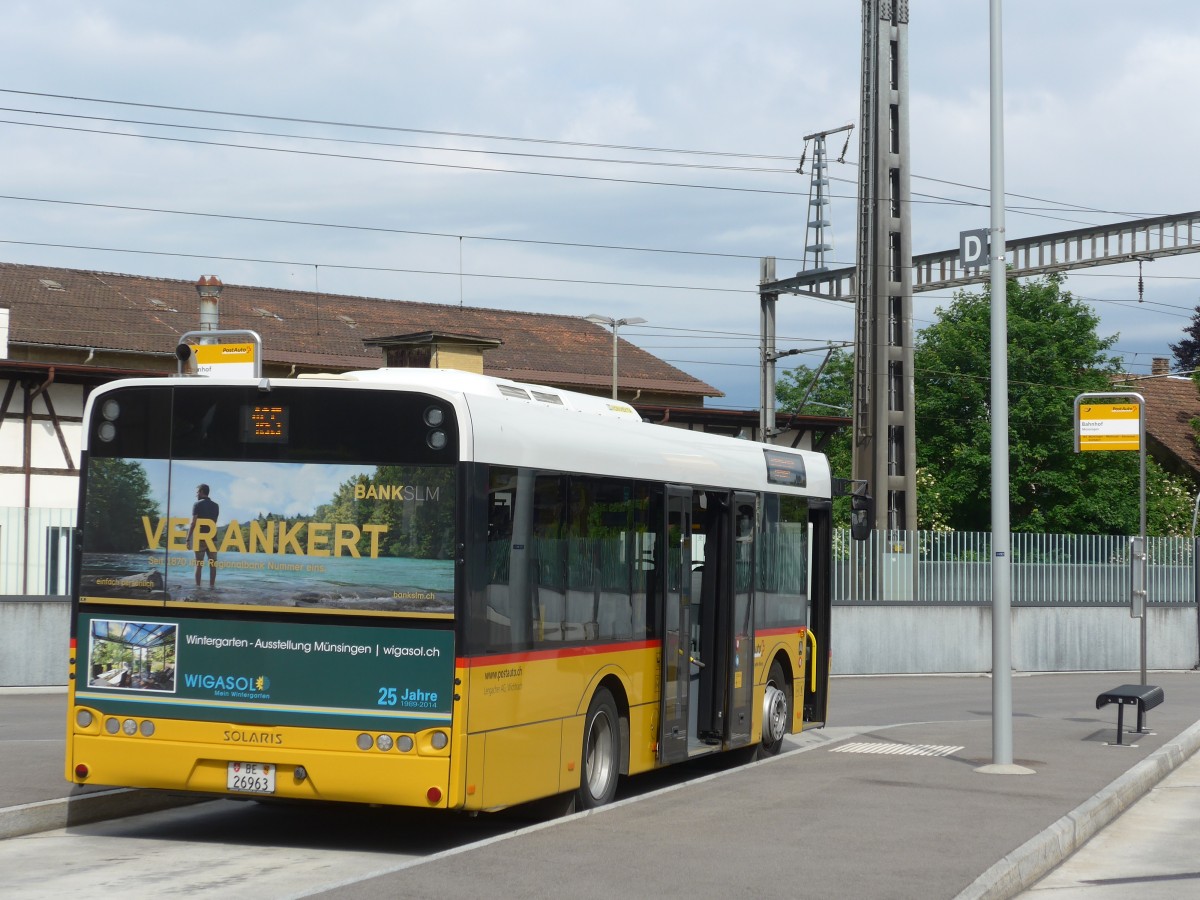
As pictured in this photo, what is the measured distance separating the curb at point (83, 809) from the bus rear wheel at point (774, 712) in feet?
18.0

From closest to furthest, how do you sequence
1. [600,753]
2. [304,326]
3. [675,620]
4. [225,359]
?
1. [600,753]
2. [675,620]
3. [225,359]
4. [304,326]

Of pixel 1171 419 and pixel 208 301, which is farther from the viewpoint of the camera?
pixel 1171 419

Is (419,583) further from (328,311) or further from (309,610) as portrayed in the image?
(328,311)

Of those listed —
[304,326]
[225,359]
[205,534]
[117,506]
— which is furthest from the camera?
[304,326]

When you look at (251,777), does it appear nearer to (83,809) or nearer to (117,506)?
(83,809)

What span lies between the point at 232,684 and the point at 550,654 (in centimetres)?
198

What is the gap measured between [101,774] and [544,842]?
2.79 m

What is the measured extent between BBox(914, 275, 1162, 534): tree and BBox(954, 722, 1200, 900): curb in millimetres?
44327

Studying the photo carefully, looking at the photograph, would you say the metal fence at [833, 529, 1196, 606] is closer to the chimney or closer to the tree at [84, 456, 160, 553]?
the chimney

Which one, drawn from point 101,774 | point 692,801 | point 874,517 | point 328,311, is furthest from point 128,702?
point 328,311

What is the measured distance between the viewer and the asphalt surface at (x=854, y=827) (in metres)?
8.47

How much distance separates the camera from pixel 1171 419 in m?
72.6

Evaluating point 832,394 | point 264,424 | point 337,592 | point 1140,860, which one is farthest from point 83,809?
point 832,394

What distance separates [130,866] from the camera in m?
9.32
